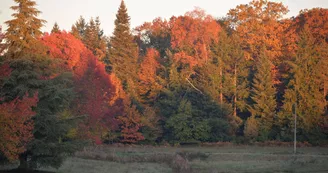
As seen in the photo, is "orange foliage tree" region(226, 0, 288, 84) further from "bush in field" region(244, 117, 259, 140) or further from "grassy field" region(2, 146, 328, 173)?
"grassy field" region(2, 146, 328, 173)

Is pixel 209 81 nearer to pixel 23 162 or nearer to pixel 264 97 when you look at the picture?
pixel 264 97

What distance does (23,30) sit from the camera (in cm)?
2761

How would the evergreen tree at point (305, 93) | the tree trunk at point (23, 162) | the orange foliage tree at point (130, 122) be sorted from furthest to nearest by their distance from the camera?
the orange foliage tree at point (130, 122), the evergreen tree at point (305, 93), the tree trunk at point (23, 162)

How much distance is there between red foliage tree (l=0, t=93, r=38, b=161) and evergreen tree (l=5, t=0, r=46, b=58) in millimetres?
4617

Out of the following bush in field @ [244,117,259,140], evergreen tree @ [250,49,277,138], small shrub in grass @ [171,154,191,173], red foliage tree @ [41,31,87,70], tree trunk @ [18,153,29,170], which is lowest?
small shrub in grass @ [171,154,191,173]

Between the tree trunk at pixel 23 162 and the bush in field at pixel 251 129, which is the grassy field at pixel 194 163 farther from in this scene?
the bush in field at pixel 251 129

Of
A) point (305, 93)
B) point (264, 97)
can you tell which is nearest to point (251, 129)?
point (264, 97)

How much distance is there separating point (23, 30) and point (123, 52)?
41.1 meters

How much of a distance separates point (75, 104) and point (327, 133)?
32.7 metres

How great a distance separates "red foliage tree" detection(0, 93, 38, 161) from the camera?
72.8ft

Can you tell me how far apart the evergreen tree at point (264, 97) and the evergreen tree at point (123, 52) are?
18438 mm

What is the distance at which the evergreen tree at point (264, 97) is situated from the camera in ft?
192

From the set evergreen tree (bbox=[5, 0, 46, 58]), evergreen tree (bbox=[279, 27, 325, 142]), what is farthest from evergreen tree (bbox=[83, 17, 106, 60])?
evergreen tree (bbox=[5, 0, 46, 58])

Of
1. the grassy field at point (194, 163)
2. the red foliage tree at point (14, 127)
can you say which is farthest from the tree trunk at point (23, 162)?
the grassy field at point (194, 163)
